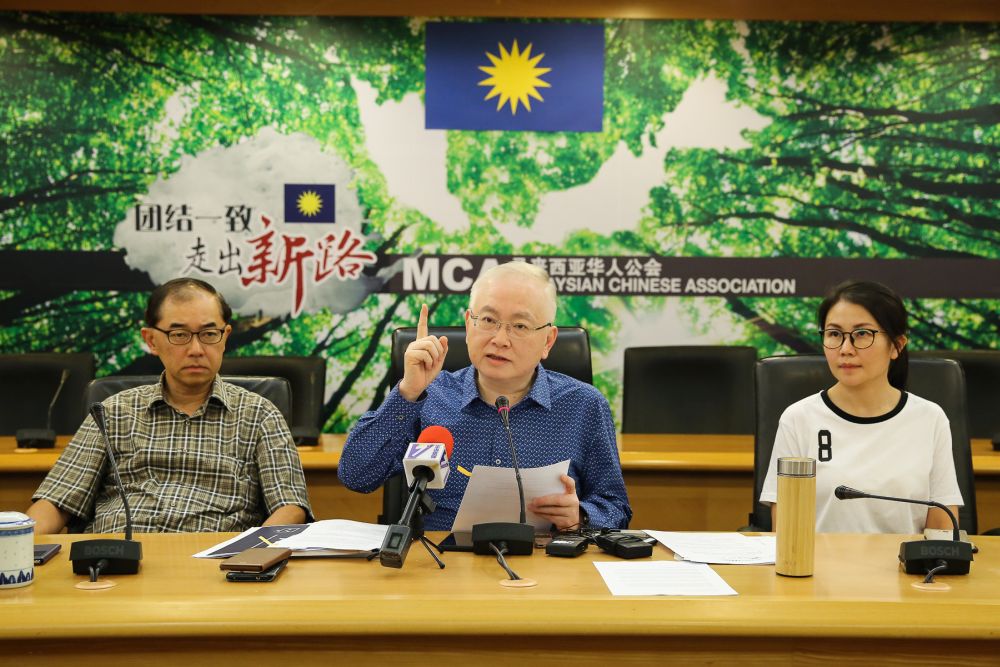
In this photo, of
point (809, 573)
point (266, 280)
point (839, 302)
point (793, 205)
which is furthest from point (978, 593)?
point (266, 280)

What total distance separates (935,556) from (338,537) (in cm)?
96

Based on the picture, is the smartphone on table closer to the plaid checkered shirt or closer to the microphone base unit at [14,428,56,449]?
the plaid checkered shirt

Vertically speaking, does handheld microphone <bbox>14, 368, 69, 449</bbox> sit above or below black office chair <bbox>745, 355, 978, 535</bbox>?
below

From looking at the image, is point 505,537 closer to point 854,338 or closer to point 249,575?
point 249,575

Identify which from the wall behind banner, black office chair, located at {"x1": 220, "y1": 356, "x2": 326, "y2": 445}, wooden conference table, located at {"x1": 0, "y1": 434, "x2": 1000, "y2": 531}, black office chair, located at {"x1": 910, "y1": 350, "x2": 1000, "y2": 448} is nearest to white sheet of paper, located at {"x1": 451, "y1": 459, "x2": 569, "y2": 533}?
wooden conference table, located at {"x1": 0, "y1": 434, "x2": 1000, "y2": 531}

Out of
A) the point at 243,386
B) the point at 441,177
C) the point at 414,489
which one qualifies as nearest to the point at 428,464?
the point at 414,489

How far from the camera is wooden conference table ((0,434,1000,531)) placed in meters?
2.77

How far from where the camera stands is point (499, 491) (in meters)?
1.67

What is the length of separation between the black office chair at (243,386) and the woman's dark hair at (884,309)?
1.35 metres

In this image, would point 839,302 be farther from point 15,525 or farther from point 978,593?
point 15,525

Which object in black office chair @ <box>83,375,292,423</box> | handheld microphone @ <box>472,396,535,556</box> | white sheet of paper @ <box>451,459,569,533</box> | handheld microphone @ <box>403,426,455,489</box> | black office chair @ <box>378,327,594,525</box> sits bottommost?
handheld microphone @ <box>472,396,535,556</box>

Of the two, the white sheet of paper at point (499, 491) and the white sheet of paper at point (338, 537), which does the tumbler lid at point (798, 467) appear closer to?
the white sheet of paper at point (499, 491)

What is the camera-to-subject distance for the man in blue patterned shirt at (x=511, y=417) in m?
1.92

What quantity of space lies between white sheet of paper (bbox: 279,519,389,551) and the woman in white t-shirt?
2.85 feet
